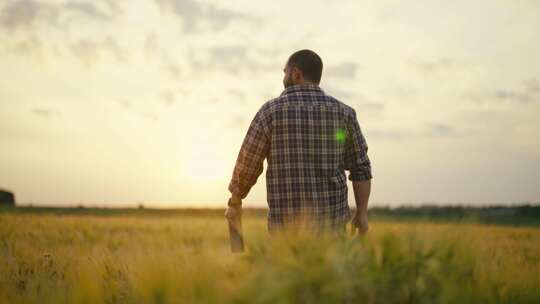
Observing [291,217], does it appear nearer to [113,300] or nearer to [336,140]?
[336,140]

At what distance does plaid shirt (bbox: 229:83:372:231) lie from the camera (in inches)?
144

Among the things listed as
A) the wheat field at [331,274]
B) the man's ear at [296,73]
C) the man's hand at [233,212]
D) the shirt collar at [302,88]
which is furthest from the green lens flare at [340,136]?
the wheat field at [331,274]

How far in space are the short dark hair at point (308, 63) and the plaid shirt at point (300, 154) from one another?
65mm

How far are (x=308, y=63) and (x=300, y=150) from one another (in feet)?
1.84

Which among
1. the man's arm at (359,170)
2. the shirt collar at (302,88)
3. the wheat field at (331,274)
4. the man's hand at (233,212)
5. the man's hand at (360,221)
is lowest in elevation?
the wheat field at (331,274)

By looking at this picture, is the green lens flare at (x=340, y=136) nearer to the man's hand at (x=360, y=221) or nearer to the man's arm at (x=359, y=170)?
the man's arm at (x=359, y=170)

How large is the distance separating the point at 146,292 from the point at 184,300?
21cm

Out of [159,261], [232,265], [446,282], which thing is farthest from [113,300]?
[446,282]

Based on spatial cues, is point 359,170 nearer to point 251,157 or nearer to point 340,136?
point 340,136

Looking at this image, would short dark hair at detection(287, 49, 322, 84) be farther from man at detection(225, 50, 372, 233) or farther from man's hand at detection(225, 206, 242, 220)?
man's hand at detection(225, 206, 242, 220)

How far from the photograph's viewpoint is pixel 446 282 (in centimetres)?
226

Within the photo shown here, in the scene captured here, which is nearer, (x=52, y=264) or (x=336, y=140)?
(x=336, y=140)

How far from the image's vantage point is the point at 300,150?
3.65 m

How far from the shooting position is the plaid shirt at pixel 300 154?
3.66 metres
